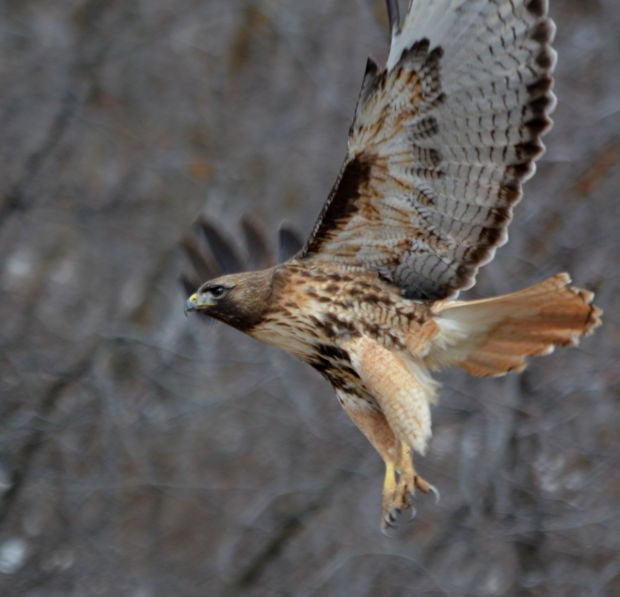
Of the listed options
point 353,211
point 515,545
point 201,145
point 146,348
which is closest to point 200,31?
point 201,145

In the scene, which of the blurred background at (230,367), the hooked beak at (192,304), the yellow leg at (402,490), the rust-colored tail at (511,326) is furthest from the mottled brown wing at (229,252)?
the blurred background at (230,367)

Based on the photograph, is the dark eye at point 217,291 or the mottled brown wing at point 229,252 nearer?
the dark eye at point 217,291

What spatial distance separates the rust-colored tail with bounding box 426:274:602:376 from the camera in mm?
5828

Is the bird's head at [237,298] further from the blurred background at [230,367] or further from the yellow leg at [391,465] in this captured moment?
the blurred background at [230,367]

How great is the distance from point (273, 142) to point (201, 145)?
Answer: 1.73 feet

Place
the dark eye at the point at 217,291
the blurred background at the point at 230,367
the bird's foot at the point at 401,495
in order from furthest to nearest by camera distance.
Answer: the blurred background at the point at 230,367
the dark eye at the point at 217,291
the bird's foot at the point at 401,495

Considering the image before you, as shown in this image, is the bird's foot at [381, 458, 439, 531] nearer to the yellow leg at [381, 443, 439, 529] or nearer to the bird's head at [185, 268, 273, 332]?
the yellow leg at [381, 443, 439, 529]

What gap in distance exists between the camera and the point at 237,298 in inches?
243

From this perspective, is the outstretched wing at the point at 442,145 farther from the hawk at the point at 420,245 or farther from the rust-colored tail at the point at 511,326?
the rust-colored tail at the point at 511,326

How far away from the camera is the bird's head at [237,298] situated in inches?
243

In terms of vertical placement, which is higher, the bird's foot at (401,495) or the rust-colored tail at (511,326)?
the rust-colored tail at (511,326)

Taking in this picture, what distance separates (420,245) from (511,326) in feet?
1.54

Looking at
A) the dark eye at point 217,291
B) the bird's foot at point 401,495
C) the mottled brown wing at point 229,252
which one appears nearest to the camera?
the bird's foot at point 401,495

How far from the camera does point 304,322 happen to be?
6.14m
